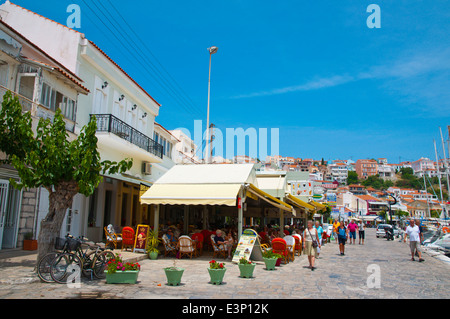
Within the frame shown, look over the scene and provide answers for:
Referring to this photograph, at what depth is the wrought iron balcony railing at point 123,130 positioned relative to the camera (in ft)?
54.6

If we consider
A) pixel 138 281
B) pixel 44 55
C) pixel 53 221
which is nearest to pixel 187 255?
pixel 138 281

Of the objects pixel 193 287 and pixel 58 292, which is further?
pixel 193 287

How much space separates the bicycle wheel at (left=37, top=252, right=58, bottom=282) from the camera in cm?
793

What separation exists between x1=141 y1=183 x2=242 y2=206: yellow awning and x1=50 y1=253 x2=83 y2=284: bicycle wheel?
5304mm

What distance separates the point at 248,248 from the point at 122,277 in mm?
5187

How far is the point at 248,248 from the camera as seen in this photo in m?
12.2

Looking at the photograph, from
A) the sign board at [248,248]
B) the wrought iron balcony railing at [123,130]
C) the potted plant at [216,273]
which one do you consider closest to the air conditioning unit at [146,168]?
the wrought iron balcony railing at [123,130]

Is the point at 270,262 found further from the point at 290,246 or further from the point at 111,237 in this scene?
the point at 111,237

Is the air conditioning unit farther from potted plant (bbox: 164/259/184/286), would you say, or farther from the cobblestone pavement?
potted plant (bbox: 164/259/184/286)

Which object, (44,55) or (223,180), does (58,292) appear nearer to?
(223,180)

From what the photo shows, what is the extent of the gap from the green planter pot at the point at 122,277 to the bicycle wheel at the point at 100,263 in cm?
61

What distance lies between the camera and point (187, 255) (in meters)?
13.8

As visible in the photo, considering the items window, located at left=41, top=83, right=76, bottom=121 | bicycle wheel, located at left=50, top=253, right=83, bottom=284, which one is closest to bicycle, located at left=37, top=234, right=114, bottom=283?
bicycle wheel, located at left=50, top=253, right=83, bottom=284
